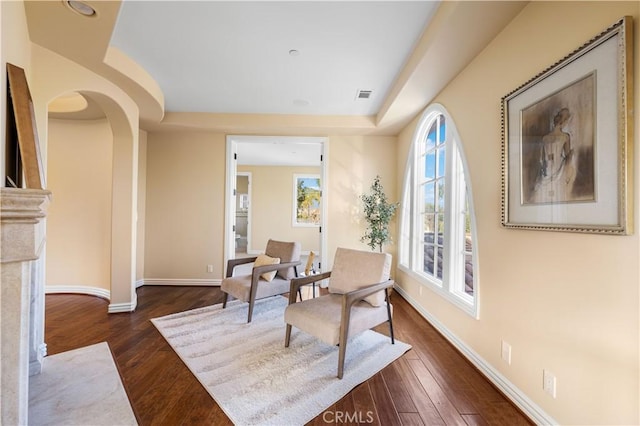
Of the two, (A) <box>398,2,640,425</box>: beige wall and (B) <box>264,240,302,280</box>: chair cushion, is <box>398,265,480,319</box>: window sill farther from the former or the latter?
(B) <box>264,240,302,280</box>: chair cushion

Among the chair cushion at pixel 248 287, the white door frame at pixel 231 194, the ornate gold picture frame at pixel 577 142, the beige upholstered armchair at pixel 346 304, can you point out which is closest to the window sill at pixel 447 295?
the beige upholstered armchair at pixel 346 304


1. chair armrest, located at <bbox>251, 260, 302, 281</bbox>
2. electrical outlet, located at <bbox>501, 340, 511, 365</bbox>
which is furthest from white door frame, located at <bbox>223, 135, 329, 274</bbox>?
electrical outlet, located at <bbox>501, 340, 511, 365</bbox>

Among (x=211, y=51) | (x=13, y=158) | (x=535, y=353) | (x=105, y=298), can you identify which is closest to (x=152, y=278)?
(x=105, y=298)

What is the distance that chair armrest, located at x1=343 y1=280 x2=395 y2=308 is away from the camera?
209 cm

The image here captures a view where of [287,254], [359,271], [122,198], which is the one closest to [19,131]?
[122,198]

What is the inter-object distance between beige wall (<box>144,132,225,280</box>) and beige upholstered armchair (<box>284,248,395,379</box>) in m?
2.49

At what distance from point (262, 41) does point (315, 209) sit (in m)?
5.87

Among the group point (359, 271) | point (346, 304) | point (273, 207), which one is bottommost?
point (346, 304)

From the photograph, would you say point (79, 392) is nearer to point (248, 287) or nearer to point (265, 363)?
point (265, 363)

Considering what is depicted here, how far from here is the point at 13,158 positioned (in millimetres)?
1786

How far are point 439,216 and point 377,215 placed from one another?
1.20 m

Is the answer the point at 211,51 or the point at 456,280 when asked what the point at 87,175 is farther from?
the point at 456,280

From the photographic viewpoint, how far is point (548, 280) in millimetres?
1578

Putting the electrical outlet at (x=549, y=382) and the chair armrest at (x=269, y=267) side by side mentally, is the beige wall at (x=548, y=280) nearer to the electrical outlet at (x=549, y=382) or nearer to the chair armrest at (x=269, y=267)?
the electrical outlet at (x=549, y=382)
